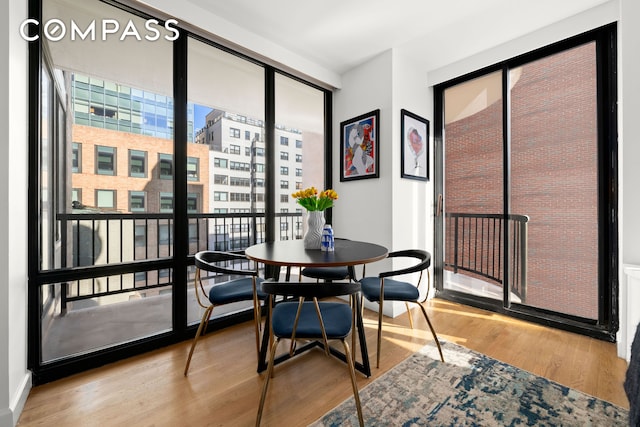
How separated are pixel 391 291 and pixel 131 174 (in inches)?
85.4

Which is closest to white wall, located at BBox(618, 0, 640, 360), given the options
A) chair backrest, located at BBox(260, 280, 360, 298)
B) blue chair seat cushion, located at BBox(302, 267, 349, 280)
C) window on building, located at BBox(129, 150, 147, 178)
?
blue chair seat cushion, located at BBox(302, 267, 349, 280)

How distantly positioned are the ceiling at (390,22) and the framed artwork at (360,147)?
0.71 meters

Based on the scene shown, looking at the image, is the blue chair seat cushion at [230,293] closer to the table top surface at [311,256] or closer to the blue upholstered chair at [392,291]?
the table top surface at [311,256]

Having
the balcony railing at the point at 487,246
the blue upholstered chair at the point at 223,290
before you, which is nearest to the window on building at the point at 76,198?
the blue upholstered chair at the point at 223,290

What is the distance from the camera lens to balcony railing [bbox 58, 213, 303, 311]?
1.91 m

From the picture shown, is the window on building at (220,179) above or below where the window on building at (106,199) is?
above

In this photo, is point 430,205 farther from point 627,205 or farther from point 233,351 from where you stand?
point 233,351

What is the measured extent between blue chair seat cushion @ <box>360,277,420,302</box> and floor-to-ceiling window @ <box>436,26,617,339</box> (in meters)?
1.53

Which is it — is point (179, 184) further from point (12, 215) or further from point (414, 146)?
point (414, 146)

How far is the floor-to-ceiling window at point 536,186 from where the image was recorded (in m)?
2.25

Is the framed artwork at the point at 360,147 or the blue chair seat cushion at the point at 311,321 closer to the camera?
the blue chair seat cushion at the point at 311,321

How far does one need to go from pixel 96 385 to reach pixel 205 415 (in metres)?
0.83

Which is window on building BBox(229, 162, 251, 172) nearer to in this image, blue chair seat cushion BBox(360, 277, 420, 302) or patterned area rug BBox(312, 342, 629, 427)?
blue chair seat cushion BBox(360, 277, 420, 302)

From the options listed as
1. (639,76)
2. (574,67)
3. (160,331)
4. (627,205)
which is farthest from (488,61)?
(160,331)
